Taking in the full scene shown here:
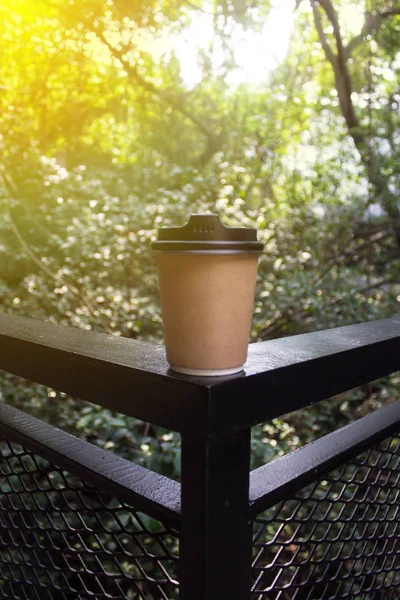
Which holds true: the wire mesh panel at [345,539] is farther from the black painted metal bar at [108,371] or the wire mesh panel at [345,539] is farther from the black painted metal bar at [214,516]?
the black painted metal bar at [108,371]

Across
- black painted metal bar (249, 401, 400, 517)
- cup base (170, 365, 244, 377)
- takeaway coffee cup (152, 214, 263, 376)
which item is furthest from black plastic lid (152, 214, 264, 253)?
black painted metal bar (249, 401, 400, 517)

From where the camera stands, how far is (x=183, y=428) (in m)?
0.65

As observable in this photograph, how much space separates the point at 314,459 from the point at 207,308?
390 millimetres

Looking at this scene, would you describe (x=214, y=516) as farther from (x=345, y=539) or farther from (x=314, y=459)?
(x=345, y=539)

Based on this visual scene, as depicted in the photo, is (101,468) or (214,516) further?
(101,468)

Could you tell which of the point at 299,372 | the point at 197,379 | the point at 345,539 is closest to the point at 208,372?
the point at 197,379

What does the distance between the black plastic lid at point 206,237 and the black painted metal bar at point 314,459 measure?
0.35 metres

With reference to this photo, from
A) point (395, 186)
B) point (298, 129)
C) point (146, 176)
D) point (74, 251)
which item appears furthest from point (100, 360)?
point (146, 176)

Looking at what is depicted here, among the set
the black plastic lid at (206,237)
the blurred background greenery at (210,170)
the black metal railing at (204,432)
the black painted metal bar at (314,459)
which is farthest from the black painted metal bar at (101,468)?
the blurred background greenery at (210,170)

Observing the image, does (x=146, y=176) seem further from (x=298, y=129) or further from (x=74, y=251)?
(x=74, y=251)

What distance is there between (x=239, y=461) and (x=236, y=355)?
0.44 feet

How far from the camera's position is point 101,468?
876 millimetres

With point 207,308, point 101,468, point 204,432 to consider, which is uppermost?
point 207,308

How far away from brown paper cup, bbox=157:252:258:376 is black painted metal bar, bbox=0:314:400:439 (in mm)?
27
